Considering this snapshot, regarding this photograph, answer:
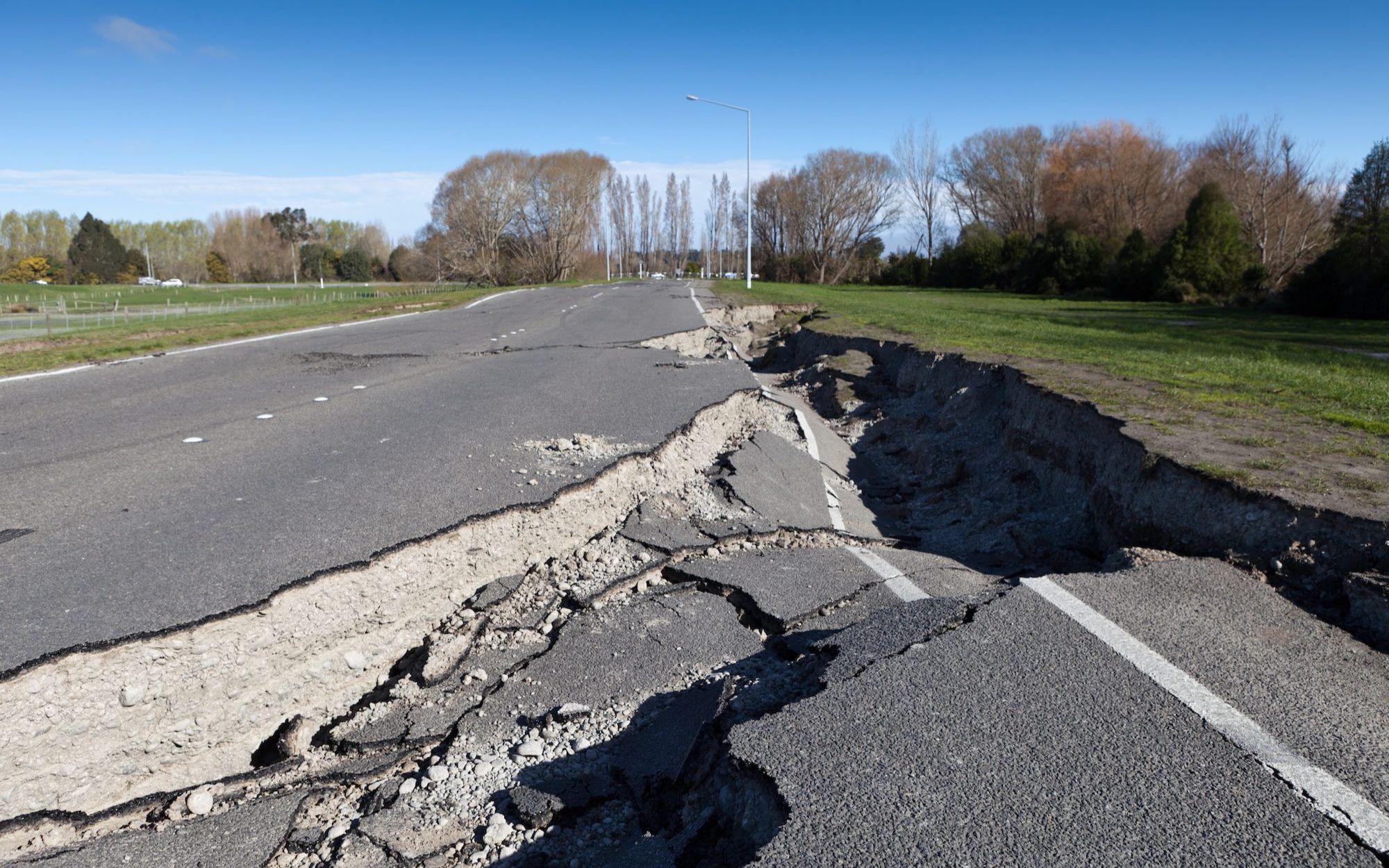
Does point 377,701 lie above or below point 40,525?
below

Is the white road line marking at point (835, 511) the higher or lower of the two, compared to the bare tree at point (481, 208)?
lower

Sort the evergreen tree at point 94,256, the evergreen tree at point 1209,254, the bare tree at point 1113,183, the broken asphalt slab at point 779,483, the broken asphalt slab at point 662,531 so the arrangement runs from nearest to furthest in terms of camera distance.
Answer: the broken asphalt slab at point 662,531
the broken asphalt slab at point 779,483
the evergreen tree at point 1209,254
the bare tree at point 1113,183
the evergreen tree at point 94,256

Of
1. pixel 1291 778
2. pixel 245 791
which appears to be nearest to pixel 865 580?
pixel 1291 778

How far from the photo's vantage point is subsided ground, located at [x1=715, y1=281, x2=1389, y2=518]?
511 cm

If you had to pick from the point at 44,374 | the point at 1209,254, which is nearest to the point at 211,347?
the point at 44,374

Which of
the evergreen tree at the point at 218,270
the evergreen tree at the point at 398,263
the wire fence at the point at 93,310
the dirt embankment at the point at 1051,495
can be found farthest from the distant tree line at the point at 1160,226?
the evergreen tree at the point at 218,270

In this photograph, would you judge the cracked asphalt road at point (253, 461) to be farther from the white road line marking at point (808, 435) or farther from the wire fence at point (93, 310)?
the wire fence at point (93, 310)

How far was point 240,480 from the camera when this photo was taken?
5488 millimetres

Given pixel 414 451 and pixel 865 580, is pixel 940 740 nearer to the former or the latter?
pixel 865 580

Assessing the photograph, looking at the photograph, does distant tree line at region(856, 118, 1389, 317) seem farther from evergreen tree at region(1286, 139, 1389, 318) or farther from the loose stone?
the loose stone

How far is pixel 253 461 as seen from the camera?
601 centimetres

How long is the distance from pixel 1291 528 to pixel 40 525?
6612 mm

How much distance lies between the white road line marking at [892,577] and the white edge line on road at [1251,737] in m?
0.86

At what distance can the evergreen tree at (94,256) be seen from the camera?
90000 mm
